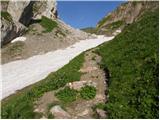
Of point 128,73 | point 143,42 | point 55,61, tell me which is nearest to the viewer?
point 128,73

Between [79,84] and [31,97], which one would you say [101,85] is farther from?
[31,97]

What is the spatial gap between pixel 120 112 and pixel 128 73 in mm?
5033

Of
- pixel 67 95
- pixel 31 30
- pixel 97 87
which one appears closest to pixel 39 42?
pixel 31 30

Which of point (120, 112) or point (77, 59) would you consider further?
point (77, 59)

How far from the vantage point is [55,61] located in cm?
4684

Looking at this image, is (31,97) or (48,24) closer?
(31,97)

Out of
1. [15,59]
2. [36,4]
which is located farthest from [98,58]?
[36,4]

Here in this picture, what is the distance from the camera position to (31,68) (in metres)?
44.0

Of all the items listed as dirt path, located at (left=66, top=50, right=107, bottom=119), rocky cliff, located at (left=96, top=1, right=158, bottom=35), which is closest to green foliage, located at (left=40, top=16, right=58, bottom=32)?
rocky cliff, located at (left=96, top=1, right=158, bottom=35)

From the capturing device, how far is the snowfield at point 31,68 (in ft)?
121

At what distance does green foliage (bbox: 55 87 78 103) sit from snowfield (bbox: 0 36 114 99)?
11037 mm

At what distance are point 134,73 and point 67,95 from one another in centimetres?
462

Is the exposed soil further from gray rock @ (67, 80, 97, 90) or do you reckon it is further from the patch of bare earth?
gray rock @ (67, 80, 97, 90)

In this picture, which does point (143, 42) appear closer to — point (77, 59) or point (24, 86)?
point (77, 59)
